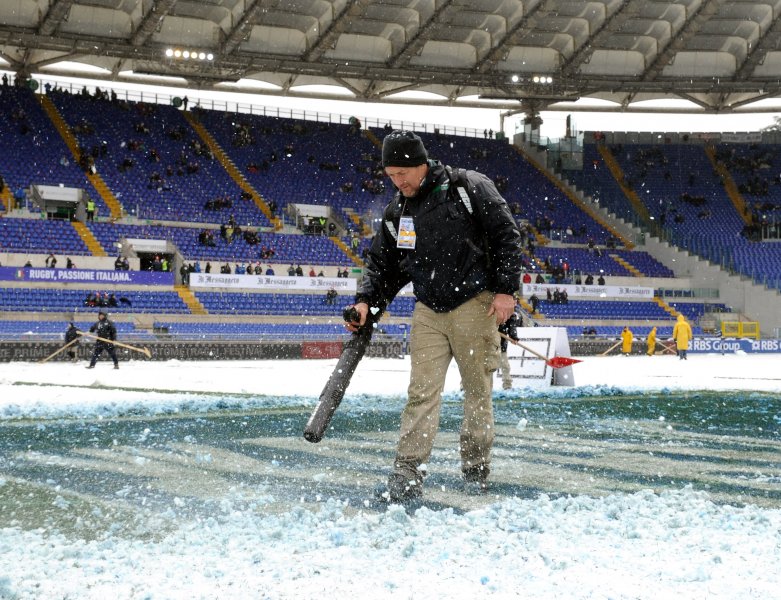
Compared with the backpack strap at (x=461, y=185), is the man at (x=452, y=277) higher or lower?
lower

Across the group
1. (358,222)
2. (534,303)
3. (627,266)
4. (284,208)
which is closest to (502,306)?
(534,303)

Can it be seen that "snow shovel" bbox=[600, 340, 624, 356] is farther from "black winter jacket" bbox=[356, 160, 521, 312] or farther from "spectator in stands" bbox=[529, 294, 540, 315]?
"black winter jacket" bbox=[356, 160, 521, 312]

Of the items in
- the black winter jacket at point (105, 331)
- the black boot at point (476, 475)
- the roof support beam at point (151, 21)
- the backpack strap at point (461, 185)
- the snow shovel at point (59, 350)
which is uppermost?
the roof support beam at point (151, 21)

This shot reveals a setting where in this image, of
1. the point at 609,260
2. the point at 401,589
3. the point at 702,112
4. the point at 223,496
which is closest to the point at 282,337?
the point at 609,260

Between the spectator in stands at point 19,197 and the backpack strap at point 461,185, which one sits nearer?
the backpack strap at point 461,185

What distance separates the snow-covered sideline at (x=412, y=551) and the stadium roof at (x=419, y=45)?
3528 centimetres

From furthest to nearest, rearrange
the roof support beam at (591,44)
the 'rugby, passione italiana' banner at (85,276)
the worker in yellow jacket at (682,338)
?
the roof support beam at (591,44)
the 'rugby, passione italiana' banner at (85,276)
the worker in yellow jacket at (682,338)

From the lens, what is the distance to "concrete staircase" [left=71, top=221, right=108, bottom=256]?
122 ft

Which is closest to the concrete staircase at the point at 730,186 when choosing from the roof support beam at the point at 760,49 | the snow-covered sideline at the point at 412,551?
the roof support beam at the point at 760,49

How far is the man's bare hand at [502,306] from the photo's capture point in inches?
227

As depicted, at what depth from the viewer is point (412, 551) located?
4168mm

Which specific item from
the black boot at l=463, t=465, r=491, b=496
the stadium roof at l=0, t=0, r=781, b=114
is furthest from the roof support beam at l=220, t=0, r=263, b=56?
the black boot at l=463, t=465, r=491, b=496

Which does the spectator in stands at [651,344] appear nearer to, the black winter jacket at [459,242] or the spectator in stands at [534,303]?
the spectator in stands at [534,303]

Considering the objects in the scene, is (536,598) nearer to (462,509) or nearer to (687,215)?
(462,509)
